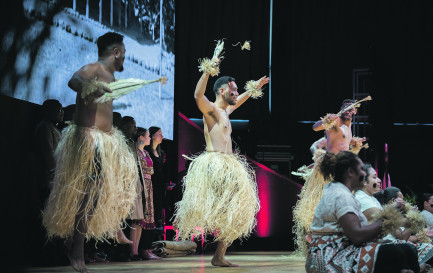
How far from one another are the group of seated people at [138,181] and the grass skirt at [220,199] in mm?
380

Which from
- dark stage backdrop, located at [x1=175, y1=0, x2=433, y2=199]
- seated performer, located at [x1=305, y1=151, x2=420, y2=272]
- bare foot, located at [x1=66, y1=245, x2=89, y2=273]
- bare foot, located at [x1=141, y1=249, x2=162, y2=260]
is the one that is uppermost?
dark stage backdrop, located at [x1=175, y1=0, x2=433, y2=199]

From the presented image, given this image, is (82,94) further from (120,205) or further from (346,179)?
(346,179)

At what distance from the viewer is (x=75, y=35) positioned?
14.3 ft

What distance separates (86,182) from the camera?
11.2 ft

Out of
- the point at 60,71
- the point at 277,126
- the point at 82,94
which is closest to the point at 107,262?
the point at 60,71

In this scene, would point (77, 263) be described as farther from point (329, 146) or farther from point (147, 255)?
point (329, 146)

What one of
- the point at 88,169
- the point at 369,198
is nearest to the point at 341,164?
the point at 369,198

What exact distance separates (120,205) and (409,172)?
590cm

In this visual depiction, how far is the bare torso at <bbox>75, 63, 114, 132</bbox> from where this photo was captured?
11.3 feet

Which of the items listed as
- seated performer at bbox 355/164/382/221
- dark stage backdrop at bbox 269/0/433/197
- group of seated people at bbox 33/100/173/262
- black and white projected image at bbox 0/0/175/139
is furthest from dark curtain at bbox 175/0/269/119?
seated performer at bbox 355/164/382/221

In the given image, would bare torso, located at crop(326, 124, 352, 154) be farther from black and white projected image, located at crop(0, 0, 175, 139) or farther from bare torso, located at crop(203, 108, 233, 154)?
black and white projected image, located at crop(0, 0, 175, 139)

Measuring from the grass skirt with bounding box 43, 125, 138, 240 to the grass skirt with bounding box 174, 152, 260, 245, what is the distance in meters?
0.89

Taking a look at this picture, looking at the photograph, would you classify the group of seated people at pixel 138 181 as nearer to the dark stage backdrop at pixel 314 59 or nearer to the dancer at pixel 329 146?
the dancer at pixel 329 146

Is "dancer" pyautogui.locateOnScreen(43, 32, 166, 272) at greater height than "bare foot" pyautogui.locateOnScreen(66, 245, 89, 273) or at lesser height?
greater
